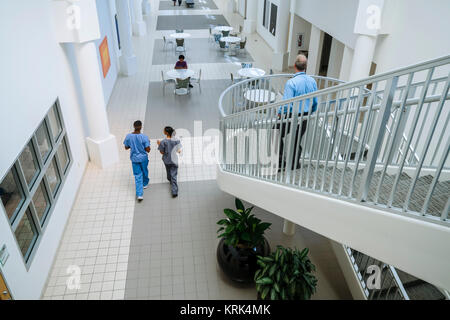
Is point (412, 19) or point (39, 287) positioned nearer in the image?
→ point (39, 287)

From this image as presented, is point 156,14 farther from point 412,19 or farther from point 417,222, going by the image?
point 417,222

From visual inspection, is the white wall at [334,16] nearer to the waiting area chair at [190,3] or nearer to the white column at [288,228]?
the white column at [288,228]

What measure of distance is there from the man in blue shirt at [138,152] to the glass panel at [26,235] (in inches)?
80.8

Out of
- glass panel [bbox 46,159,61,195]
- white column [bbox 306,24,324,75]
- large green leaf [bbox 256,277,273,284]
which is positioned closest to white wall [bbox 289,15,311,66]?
white column [bbox 306,24,324,75]

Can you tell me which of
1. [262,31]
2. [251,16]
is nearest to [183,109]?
[262,31]

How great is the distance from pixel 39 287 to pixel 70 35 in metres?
4.30

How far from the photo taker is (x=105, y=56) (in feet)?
34.1

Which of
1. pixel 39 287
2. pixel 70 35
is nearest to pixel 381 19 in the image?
pixel 70 35

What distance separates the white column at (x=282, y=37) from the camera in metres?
13.0

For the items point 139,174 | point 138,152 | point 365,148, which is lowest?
point 139,174

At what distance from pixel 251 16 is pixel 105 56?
10.7 metres

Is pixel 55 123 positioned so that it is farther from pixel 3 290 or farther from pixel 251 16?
pixel 251 16

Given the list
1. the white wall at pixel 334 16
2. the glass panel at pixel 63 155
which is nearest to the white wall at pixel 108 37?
the glass panel at pixel 63 155

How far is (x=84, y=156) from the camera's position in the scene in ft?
24.6
